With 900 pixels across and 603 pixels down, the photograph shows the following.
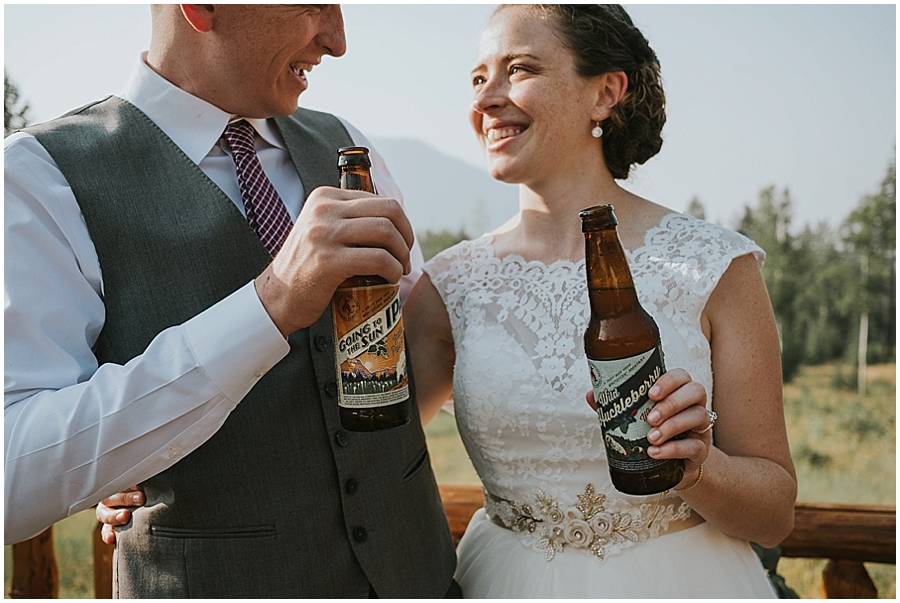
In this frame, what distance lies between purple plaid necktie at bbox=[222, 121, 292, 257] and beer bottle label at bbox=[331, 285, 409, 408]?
0.33 metres

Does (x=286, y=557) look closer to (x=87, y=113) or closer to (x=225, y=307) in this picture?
(x=225, y=307)

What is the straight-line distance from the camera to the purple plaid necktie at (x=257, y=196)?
1.60 m

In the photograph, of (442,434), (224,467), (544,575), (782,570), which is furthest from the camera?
(442,434)

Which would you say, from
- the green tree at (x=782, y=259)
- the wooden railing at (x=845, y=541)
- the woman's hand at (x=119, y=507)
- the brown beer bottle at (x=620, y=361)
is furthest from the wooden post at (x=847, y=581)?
the green tree at (x=782, y=259)

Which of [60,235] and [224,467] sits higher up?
[60,235]

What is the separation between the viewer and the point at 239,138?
171 cm

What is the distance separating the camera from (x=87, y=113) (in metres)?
1.60

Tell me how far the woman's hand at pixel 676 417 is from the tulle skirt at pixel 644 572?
1.64 ft

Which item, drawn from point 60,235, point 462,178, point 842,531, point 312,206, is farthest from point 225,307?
point 462,178

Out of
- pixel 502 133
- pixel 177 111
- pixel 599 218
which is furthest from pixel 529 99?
pixel 177 111

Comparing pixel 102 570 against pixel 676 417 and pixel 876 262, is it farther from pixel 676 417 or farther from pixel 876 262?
pixel 876 262

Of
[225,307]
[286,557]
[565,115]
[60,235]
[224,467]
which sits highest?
[565,115]

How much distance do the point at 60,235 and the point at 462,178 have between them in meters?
4.98

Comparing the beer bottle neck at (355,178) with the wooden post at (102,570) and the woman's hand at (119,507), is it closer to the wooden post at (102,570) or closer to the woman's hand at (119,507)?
the woman's hand at (119,507)
